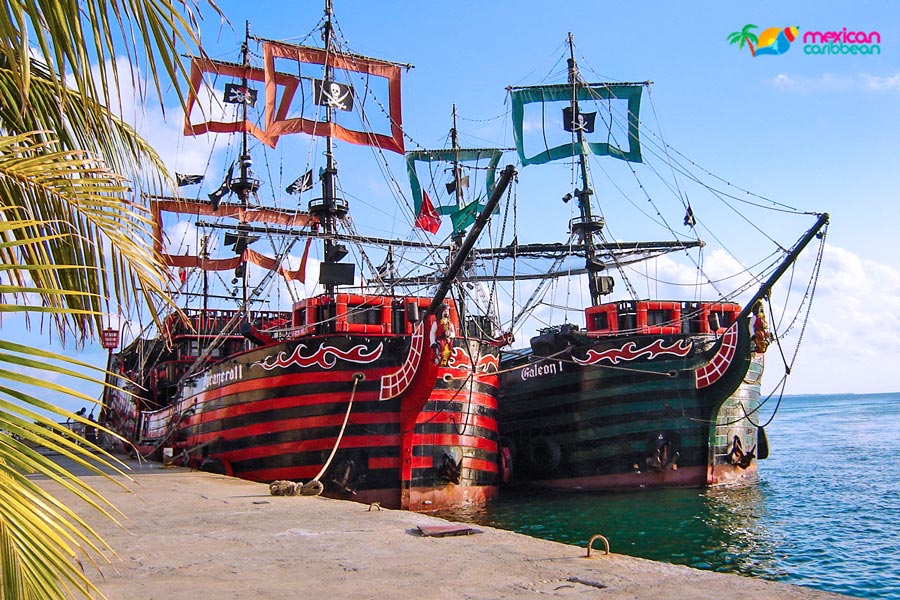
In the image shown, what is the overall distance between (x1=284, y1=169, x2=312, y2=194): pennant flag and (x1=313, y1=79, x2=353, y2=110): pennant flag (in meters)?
6.31

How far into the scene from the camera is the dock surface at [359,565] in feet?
19.3

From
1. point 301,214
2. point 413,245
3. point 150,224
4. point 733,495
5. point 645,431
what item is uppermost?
point 301,214

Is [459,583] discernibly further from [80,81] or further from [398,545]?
[80,81]

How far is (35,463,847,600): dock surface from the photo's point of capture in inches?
231

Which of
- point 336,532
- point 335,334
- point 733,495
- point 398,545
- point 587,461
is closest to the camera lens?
point 398,545

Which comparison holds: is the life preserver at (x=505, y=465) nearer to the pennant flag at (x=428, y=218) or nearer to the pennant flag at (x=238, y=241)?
the pennant flag at (x=428, y=218)

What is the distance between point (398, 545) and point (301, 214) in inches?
1438

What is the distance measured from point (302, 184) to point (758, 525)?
23.1 meters

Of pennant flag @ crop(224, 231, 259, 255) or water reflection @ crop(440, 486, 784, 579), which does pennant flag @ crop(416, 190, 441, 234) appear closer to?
pennant flag @ crop(224, 231, 259, 255)

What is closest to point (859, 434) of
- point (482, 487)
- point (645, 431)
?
point (645, 431)

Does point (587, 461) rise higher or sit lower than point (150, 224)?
lower

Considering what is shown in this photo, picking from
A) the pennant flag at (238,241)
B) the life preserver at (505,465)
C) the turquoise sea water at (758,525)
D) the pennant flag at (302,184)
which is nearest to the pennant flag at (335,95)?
the pennant flag at (302,184)

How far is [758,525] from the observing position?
52.1 feet

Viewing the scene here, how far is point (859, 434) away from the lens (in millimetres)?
51750
